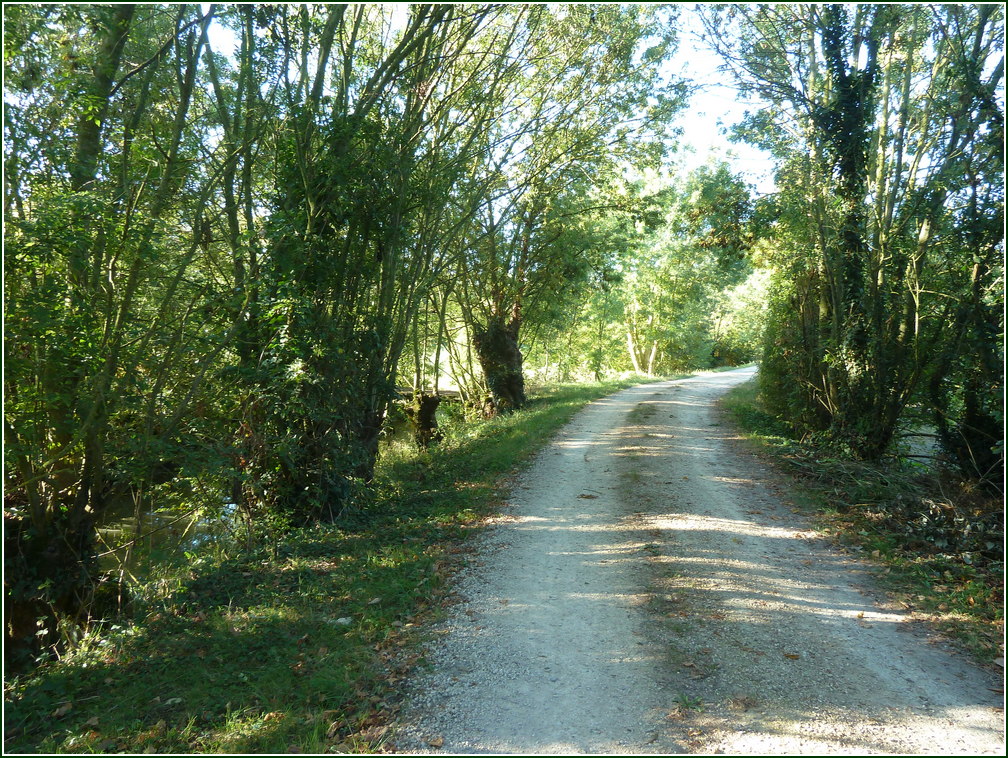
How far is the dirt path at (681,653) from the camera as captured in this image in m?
4.19

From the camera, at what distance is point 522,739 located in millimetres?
4160

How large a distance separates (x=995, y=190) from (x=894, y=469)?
436 centimetres

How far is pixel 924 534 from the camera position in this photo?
7.61 m

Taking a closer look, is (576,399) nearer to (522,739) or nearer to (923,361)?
(923,361)

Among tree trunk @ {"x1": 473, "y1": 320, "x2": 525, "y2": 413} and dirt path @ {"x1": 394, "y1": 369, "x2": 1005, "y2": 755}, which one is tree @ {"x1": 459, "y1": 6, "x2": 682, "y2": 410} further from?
dirt path @ {"x1": 394, "y1": 369, "x2": 1005, "y2": 755}

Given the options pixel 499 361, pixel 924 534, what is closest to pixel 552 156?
pixel 499 361

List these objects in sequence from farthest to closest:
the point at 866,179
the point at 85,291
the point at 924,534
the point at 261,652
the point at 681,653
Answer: the point at 866,179, the point at 924,534, the point at 85,291, the point at 261,652, the point at 681,653

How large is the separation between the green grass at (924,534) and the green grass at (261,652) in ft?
16.0

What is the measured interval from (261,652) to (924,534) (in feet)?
25.2

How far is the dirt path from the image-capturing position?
4191 millimetres

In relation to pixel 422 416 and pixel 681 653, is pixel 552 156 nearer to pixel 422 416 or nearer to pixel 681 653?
pixel 422 416

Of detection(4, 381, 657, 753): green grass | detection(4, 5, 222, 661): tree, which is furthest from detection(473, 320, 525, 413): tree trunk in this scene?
detection(4, 5, 222, 661): tree

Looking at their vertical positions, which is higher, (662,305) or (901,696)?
(662,305)

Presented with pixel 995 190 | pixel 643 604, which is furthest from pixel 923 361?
pixel 643 604
